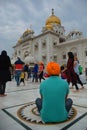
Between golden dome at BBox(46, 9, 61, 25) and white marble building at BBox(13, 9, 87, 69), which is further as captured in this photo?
golden dome at BBox(46, 9, 61, 25)

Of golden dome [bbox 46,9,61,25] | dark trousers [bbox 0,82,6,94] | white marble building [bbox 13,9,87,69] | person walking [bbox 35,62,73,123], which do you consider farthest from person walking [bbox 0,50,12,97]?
golden dome [bbox 46,9,61,25]

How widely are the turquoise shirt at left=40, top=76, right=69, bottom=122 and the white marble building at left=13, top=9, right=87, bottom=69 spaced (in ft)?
91.7

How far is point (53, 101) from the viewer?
2312 millimetres

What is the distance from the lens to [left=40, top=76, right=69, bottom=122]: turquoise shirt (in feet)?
7.59

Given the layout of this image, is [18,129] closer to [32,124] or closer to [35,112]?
[32,124]

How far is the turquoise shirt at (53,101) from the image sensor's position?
231cm

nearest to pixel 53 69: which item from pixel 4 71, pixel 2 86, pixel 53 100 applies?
pixel 53 100

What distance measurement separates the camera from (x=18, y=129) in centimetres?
212

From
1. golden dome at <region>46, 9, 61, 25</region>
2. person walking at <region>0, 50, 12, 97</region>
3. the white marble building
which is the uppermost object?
golden dome at <region>46, 9, 61, 25</region>

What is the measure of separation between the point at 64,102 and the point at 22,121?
73 centimetres

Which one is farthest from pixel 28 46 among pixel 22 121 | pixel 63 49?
pixel 22 121

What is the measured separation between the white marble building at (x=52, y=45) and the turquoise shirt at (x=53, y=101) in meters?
27.9

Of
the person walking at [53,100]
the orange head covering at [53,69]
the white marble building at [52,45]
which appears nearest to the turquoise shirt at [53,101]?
the person walking at [53,100]

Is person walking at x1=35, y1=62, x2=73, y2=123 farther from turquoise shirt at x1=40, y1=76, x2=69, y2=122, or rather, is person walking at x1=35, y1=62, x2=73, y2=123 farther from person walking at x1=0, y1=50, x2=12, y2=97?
person walking at x1=0, y1=50, x2=12, y2=97
